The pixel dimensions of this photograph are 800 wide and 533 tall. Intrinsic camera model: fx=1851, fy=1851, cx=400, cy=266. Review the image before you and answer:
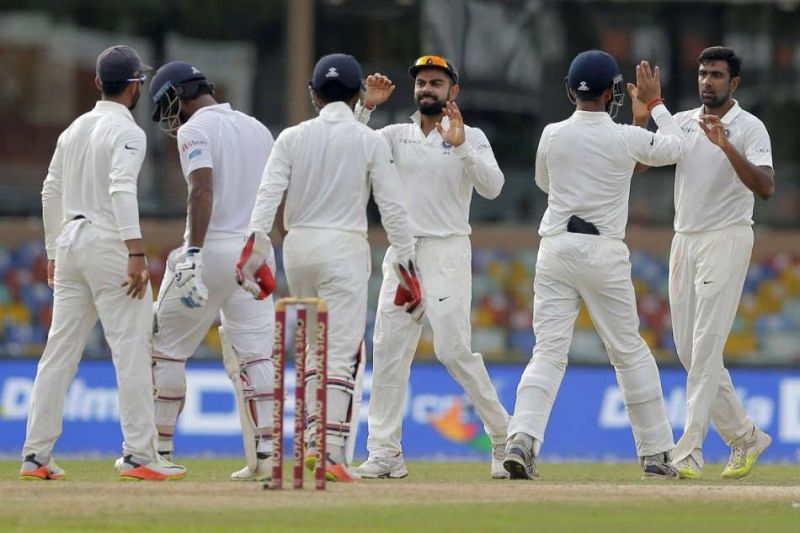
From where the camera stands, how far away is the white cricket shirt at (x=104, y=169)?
9.36 meters

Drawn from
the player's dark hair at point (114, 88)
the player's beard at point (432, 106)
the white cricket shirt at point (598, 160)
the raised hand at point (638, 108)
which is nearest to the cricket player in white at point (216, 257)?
the player's dark hair at point (114, 88)

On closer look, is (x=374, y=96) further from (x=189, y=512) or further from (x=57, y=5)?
(x=57, y=5)

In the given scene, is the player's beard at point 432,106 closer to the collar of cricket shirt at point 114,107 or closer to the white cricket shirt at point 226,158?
the white cricket shirt at point 226,158

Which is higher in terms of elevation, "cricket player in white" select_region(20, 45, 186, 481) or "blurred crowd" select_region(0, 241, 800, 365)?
"cricket player in white" select_region(20, 45, 186, 481)

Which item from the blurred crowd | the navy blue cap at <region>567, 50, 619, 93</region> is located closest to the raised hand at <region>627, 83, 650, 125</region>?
the navy blue cap at <region>567, 50, 619, 93</region>

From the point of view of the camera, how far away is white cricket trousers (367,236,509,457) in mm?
10336

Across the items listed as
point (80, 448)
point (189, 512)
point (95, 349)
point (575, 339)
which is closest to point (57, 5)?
point (95, 349)

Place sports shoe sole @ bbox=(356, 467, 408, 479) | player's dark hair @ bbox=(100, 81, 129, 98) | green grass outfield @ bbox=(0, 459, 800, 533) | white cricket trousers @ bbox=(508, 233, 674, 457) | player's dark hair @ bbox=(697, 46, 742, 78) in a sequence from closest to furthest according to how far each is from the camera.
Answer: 1. green grass outfield @ bbox=(0, 459, 800, 533)
2. player's dark hair @ bbox=(100, 81, 129, 98)
3. white cricket trousers @ bbox=(508, 233, 674, 457)
4. sports shoe sole @ bbox=(356, 467, 408, 479)
5. player's dark hair @ bbox=(697, 46, 742, 78)

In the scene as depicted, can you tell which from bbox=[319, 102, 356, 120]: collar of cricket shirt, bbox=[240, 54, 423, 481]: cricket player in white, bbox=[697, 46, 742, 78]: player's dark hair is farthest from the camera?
bbox=[697, 46, 742, 78]: player's dark hair

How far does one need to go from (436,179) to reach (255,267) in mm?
1758

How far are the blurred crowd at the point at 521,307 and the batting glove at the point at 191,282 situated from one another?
26.8 feet

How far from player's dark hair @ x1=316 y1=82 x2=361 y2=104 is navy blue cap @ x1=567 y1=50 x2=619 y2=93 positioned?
4.32 ft

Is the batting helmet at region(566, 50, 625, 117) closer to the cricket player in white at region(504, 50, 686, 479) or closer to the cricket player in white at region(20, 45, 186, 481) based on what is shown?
the cricket player in white at region(504, 50, 686, 479)

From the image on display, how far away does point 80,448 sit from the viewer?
51.5 ft
